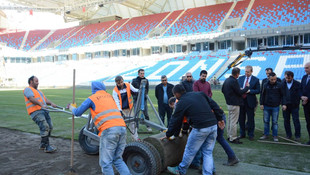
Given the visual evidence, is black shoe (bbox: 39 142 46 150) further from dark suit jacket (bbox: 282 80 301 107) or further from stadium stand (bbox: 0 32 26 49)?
stadium stand (bbox: 0 32 26 49)

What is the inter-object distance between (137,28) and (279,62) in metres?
29.3

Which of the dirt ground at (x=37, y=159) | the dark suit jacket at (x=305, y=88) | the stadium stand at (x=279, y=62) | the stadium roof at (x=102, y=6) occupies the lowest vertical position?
the dirt ground at (x=37, y=159)

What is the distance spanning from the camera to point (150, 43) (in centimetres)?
4475

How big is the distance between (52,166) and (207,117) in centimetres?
343

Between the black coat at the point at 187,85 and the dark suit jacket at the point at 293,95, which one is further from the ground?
the black coat at the point at 187,85

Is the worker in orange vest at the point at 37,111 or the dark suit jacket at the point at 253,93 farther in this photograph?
the dark suit jacket at the point at 253,93

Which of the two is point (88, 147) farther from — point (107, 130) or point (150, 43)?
point (150, 43)

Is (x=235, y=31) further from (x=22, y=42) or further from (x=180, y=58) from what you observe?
(x=22, y=42)

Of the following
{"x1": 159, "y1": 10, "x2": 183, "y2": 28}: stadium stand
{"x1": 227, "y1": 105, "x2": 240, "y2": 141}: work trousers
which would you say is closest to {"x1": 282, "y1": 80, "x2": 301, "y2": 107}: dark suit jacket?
{"x1": 227, "y1": 105, "x2": 240, "y2": 141}: work trousers

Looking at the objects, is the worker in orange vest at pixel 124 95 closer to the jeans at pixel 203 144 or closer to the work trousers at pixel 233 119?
the jeans at pixel 203 144

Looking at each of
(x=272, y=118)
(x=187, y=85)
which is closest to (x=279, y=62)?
(x=272, y=118)

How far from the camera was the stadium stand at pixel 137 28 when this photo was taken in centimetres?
4816

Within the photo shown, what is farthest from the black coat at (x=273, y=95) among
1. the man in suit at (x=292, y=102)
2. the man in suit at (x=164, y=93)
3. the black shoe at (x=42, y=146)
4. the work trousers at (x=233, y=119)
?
the black shoe at (x=42, y=146)

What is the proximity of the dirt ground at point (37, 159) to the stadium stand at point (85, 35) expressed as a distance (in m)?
49.0
